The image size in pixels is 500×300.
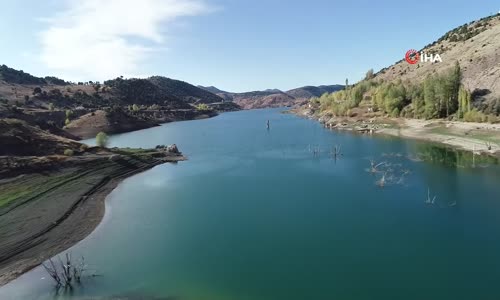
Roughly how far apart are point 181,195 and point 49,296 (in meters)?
28.8

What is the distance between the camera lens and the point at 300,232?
39.0 metres

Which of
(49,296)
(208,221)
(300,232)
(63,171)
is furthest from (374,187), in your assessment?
(63,171)

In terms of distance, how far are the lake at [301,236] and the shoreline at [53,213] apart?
1757 millimetres

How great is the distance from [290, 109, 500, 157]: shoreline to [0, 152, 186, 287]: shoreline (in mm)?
66004

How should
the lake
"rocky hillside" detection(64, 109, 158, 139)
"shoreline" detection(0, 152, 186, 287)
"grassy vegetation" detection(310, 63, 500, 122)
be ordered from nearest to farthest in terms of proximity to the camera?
the lake → "shoreline" detection(0, 152, 186, 287) → "grassy vegetation" detection(310, 63, 500, 122) → "rocky hillside" detection(64, 109, 158, 139)

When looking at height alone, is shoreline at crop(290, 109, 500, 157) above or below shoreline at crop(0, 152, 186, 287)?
above

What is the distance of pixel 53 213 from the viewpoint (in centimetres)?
4462

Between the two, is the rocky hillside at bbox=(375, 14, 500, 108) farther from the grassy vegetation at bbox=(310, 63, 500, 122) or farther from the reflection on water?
the reflection on water

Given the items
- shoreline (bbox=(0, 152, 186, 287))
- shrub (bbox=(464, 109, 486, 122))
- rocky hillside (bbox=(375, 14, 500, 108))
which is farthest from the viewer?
rocky hillside (bbox=(375, 14, 500, 108))

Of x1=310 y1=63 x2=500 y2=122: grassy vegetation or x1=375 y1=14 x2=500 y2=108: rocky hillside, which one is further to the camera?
x1=375 y1=14 x2=500 y2=108: rocky hillside

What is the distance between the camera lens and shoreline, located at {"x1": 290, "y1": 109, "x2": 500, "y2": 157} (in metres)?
74.5

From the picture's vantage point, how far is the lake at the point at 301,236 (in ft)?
93.2

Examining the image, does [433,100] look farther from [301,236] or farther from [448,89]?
[301,236]

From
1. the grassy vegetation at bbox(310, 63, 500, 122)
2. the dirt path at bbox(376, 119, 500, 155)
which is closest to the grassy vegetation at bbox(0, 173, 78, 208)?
the dirt path at bbox(376, 119, 500, 155)
